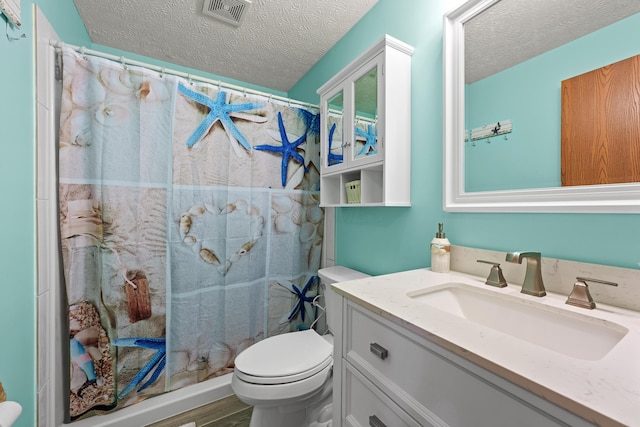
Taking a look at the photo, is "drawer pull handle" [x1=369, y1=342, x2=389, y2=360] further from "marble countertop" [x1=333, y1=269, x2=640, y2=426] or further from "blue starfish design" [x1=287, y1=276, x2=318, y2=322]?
"blue starfish design" [x1=287, y1=276, x2=318, y2=322]

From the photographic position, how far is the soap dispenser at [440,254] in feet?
3.30

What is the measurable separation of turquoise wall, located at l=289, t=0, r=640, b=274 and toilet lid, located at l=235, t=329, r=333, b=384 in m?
0.50

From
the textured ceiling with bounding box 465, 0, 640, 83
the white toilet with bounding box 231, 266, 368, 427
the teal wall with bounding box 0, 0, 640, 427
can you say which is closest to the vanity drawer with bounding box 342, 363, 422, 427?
the white toilet with bounding box 231, 266, 368, 427

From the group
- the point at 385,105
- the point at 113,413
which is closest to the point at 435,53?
the point at 385,105

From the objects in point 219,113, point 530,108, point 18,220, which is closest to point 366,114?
point 530,108

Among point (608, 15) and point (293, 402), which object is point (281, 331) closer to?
point (293, 402)

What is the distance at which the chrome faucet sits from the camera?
2.45 feet

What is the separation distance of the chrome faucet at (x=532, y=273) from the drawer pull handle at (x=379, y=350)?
0.45 m

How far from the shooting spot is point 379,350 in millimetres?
679

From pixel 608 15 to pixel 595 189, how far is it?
1.57ft

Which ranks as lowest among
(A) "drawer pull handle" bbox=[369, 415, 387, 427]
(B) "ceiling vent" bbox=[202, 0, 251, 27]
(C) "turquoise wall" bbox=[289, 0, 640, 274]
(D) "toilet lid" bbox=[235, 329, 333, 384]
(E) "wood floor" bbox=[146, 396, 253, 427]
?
(E) "wood floor" bbox=[146, 396, 253, 427]

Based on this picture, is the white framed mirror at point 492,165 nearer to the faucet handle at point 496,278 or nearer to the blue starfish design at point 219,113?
the faucet handle at point 496,278

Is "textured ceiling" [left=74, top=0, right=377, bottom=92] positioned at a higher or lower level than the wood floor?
higher

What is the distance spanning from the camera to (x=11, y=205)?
871 mm
